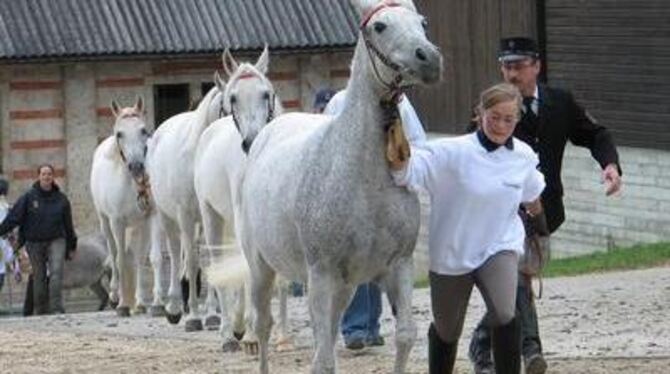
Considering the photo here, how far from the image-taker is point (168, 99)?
108 feet

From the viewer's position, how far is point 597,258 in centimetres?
2130

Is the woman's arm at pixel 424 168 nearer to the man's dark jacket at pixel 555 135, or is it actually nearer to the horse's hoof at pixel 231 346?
the man's dark jacket at pixel 555 135

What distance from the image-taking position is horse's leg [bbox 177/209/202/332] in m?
15.5

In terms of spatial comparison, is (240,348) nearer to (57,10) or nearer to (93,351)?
(93,351)

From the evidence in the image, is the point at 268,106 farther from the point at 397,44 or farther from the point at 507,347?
the point at 507,347

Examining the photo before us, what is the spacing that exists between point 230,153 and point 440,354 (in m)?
4.40

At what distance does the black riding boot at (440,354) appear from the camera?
9.46m

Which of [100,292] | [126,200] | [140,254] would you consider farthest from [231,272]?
[100,292]

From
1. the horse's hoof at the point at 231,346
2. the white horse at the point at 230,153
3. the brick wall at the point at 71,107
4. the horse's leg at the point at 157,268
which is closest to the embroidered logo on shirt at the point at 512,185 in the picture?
the white horse at the point at 230,153

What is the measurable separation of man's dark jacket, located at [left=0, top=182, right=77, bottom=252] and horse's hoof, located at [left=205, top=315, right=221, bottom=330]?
777 centimetres

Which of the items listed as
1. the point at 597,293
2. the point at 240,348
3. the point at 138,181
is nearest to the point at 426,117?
the point at 138,181

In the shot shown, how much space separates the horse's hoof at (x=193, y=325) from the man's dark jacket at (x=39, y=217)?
7.85 m

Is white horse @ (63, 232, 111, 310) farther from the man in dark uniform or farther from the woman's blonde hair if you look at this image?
the woman's blonde hair

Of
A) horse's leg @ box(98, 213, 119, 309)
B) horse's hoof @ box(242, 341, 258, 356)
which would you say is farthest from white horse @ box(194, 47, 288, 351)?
horse's leg @ box(98, 213, 119, 309)
